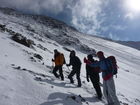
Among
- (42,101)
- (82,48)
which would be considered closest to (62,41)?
(82,48)

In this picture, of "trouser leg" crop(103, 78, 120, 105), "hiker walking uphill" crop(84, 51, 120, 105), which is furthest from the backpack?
"trouser leg" crop(103, 78, 120, 105)

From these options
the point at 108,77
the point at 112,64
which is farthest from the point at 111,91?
the point at 112,64

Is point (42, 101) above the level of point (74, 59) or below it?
below

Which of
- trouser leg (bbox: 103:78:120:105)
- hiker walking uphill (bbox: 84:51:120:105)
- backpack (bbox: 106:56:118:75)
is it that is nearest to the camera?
backpack (bbox: 106:56:118:75)

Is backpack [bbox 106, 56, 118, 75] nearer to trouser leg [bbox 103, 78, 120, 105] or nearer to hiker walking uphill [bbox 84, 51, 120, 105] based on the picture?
hiker walking uphill [bbox 84, 51, 120, 105]

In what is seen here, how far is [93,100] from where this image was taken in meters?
11.5

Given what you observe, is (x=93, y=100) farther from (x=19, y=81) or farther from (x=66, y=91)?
(x=19, y=81)

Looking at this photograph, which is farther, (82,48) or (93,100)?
(82,48)

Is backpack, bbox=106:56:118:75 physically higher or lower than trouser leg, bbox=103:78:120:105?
higher

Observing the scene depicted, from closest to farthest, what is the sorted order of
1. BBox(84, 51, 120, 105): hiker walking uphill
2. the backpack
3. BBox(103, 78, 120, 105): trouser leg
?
the backpack, BBox(84, 51, 120, 105): hiker walking uphill, BBox(103, 78, 120, 105): trouser leg

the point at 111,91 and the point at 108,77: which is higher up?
the point at 108,77

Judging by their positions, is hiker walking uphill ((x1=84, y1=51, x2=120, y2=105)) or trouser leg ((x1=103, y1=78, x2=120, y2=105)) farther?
trouser leg ((x1=103, y1=78, x2=120, y2=105))

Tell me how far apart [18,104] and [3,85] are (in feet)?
5.32

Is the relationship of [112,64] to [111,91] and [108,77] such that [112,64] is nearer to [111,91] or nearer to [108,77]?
[108,77]
